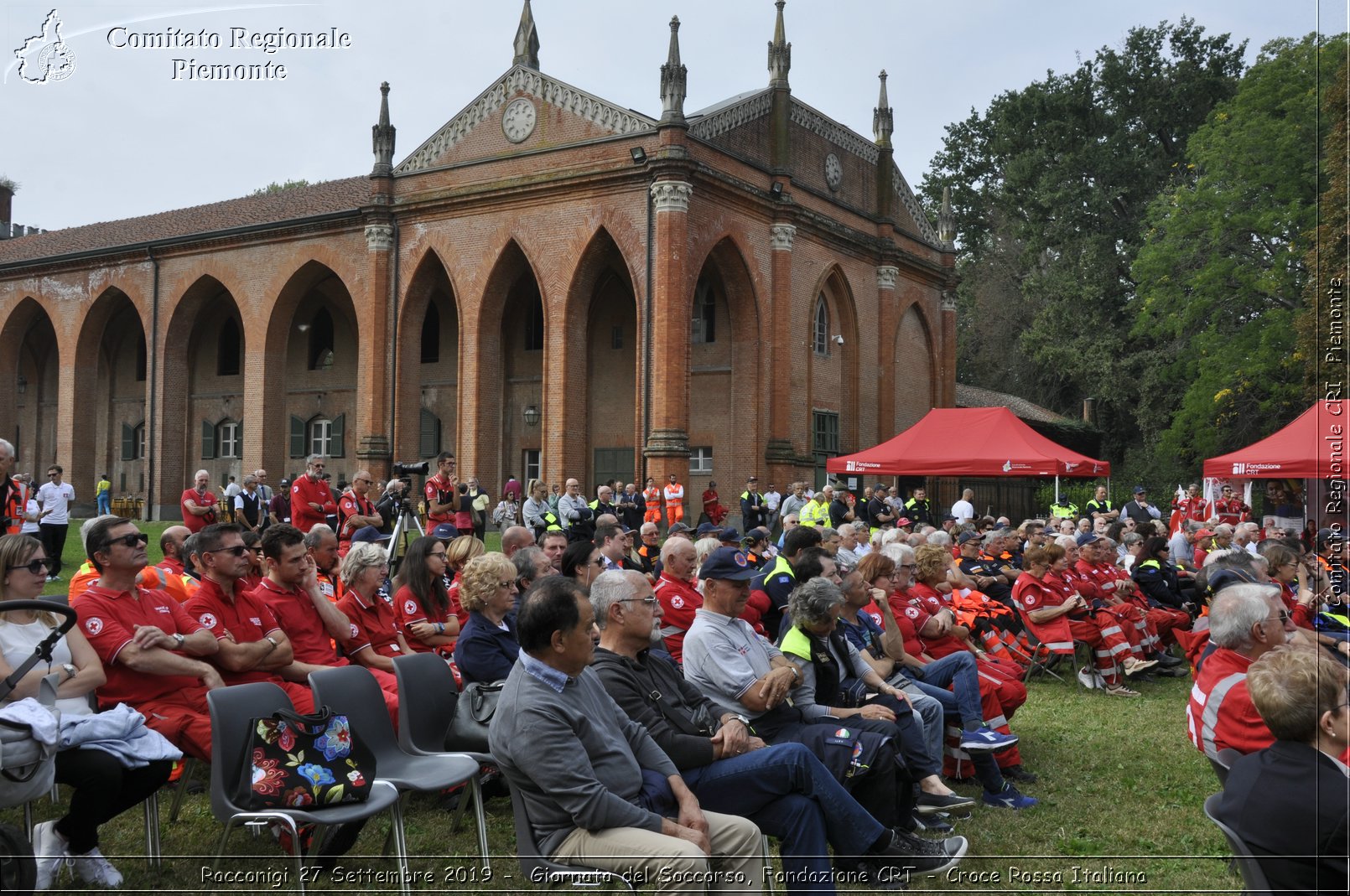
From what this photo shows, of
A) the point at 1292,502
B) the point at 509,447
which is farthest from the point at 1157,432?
the point at 509,447

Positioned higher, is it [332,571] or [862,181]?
[862,181]

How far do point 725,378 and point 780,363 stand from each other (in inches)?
61.9

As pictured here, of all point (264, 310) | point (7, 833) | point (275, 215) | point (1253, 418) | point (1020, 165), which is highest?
point (1020, 165)

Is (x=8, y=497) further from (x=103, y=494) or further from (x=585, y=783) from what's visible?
(x=103, y=494)

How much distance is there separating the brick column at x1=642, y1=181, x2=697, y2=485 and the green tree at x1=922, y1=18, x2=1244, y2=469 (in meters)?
21.3

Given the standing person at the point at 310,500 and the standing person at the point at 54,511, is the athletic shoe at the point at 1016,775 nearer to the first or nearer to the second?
the standing person at the point at 310,500

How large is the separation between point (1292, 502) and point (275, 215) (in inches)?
1096

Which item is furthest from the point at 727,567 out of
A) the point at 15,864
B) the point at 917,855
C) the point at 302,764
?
the point at 15,864

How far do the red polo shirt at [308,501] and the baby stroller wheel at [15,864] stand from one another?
973 cm

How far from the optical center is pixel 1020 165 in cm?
4344

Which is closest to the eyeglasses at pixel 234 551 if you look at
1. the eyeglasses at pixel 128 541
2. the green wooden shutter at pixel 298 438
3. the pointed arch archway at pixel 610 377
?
the eyeglasses at pixel 128 541

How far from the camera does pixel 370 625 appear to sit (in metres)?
6.57

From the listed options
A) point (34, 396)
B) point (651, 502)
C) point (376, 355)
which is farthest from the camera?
point (34, 396)

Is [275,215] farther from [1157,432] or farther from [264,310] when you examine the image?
[1157,432]
